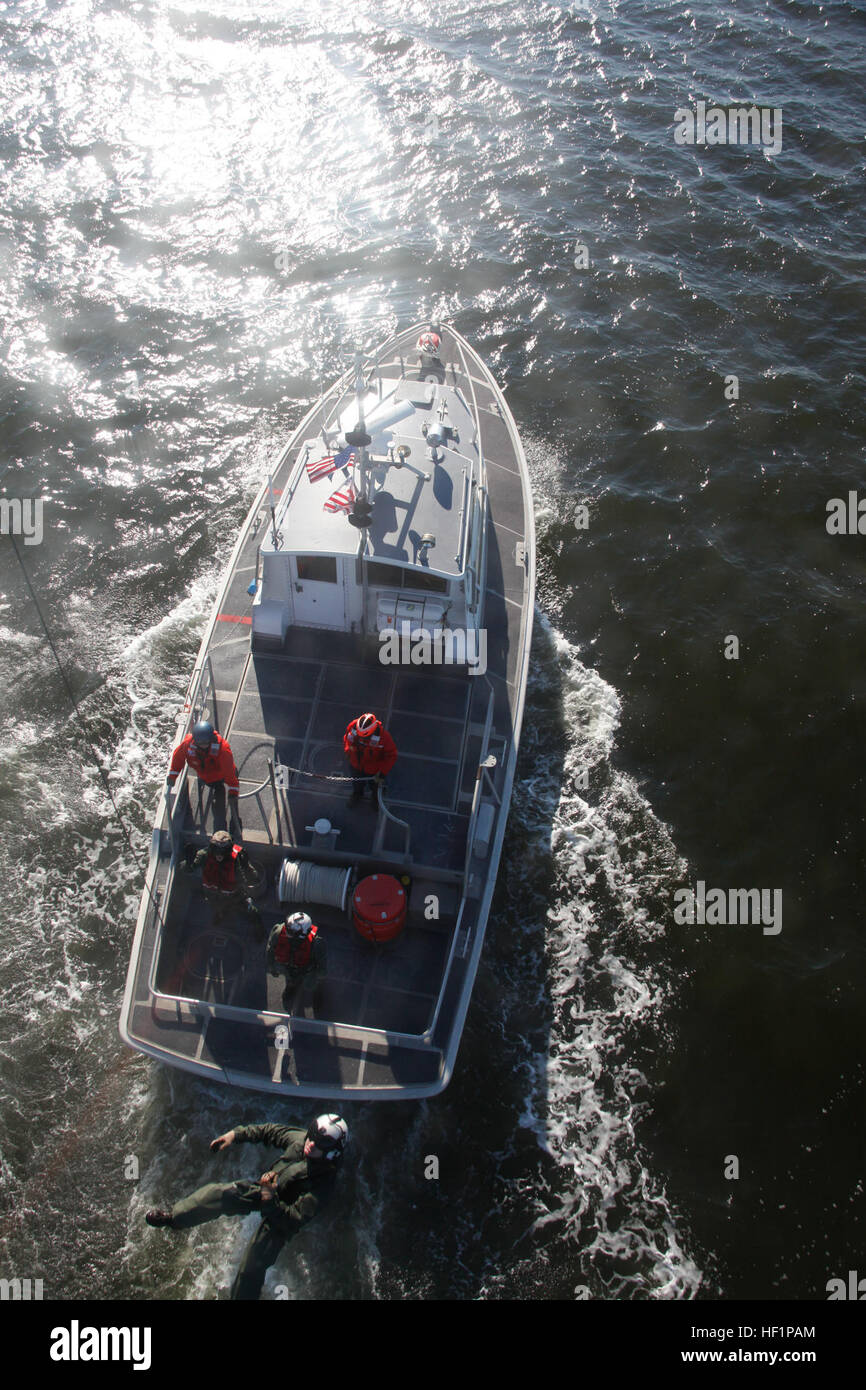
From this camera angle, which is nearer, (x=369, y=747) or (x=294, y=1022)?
(x=294, y=1022)

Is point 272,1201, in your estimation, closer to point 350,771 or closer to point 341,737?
point 350,771

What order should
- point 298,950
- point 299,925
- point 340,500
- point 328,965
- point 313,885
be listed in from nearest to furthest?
1. point 299,925
2. point 298,950
3. point 328,965
4. point 313,885
5. point 340,500

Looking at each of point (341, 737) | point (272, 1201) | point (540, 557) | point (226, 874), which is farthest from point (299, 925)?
point (540, 557)

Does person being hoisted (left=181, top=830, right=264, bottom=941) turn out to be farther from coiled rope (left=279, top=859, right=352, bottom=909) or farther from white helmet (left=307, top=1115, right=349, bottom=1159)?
white helmet (left=307, top=1115, right=349, bottom=1159)

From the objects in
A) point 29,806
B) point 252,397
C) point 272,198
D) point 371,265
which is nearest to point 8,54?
point 272,198

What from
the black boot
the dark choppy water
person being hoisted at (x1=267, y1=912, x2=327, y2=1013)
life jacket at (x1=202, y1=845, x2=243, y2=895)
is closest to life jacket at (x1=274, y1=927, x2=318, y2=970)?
person being hoisted at (x1=267, y1=912, x2=327, y2=1013)

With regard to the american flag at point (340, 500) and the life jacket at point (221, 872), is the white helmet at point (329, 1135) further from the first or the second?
the american flag at point (340, 500)

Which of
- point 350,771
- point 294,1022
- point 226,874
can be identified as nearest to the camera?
point 294,1022

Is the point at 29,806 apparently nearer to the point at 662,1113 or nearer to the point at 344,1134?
the point at 344,1134
